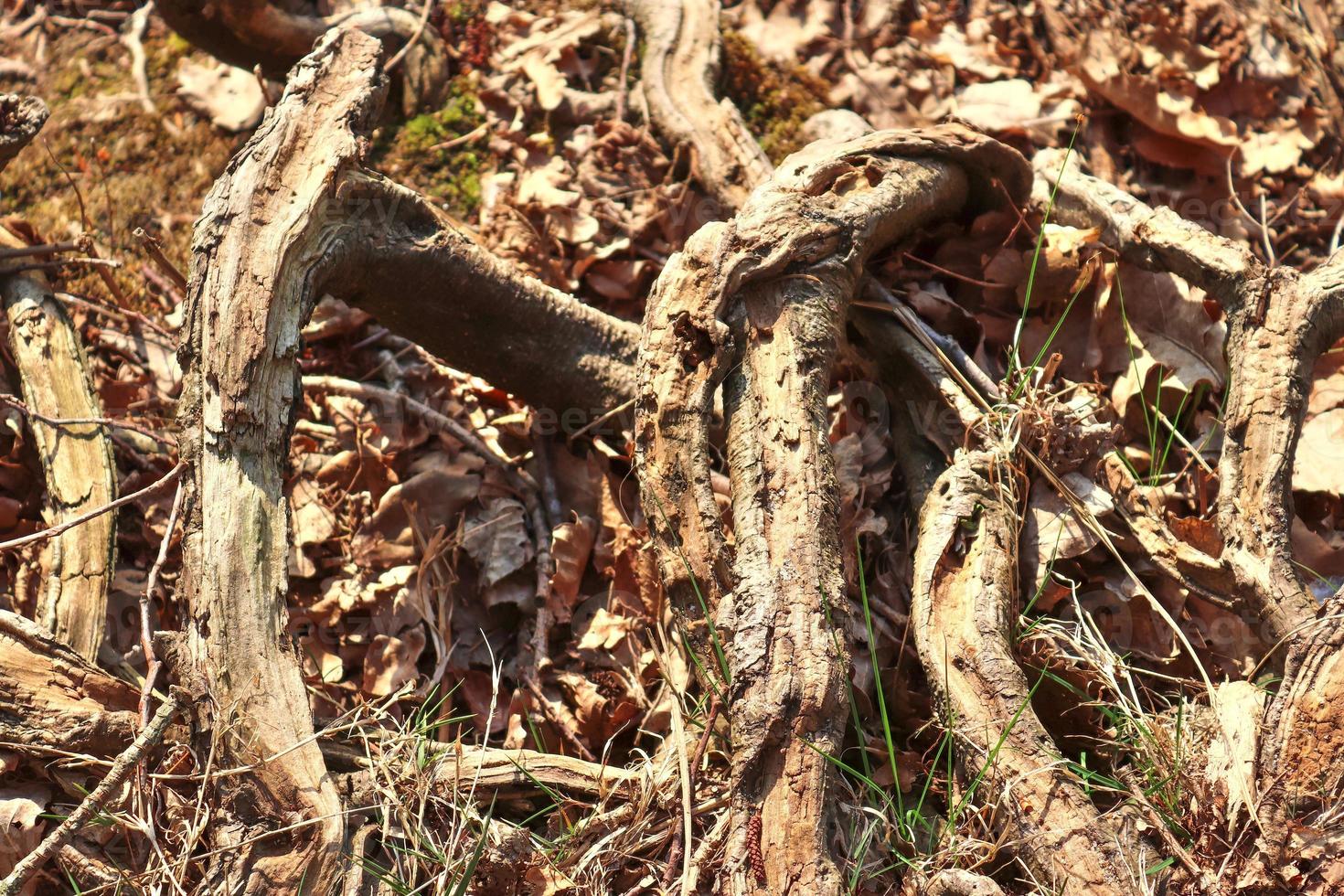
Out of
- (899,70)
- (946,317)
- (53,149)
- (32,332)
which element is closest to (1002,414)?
(946,317)

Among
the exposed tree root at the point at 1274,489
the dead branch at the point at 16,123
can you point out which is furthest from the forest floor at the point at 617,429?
the dead branch at the point at 16,123

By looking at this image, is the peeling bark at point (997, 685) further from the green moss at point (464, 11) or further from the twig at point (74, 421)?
the green moss at point (464, 11)

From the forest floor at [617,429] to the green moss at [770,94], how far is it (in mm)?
14

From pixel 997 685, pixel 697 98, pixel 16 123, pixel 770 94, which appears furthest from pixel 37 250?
pixel 997 685

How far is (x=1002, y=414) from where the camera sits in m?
2.62

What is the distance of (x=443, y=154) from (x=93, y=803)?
96.4 inches

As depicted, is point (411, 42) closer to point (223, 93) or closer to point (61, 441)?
point (223, 93)

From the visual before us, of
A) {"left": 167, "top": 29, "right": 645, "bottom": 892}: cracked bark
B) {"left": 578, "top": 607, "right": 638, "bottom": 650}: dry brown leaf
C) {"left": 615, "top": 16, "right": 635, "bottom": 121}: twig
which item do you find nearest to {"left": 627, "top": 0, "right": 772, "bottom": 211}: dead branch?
{"left": 615, "top": 16, "right": 635, "bottom": 121}: twig

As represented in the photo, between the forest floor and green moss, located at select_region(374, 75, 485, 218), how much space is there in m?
0.01

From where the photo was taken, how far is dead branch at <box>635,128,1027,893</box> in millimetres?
2070

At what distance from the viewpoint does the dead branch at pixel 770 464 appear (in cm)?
207

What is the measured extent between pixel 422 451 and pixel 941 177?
1.79 metres

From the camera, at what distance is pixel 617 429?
302cm

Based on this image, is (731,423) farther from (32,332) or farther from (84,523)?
(32,332)
